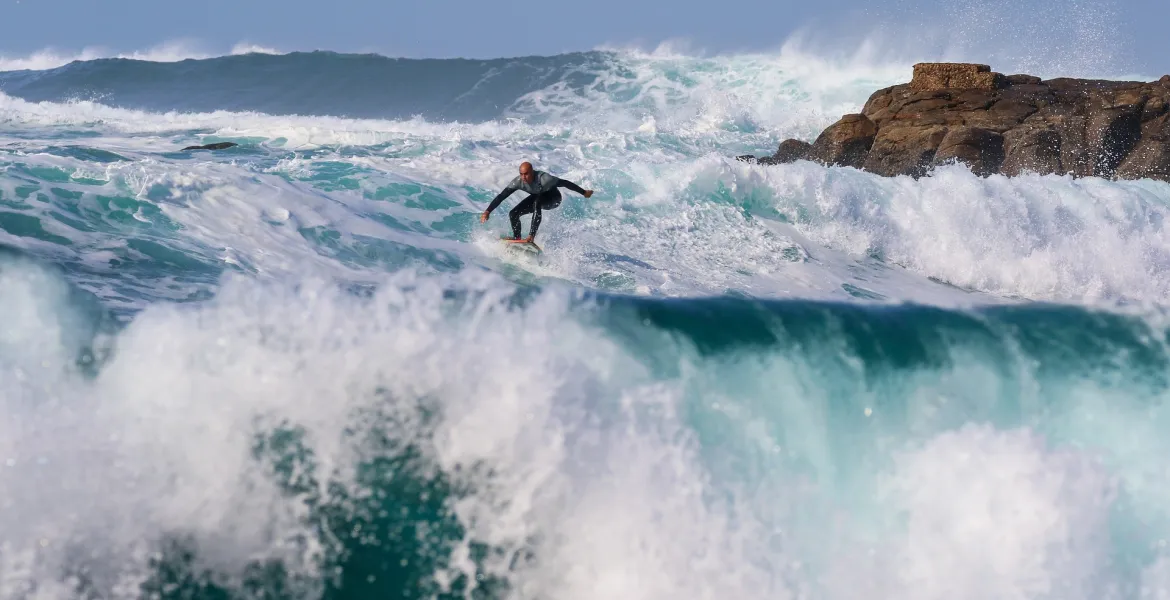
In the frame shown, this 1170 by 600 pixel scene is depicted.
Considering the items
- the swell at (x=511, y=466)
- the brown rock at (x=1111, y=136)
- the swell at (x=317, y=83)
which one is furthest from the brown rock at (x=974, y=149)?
the swell at (x=317, y=83)

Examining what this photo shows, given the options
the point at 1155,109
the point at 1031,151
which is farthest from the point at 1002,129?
the point at 1155,109

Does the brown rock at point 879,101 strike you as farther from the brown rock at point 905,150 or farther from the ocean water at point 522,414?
the ocean water at point 522,414

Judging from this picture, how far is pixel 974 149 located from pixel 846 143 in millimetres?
2490

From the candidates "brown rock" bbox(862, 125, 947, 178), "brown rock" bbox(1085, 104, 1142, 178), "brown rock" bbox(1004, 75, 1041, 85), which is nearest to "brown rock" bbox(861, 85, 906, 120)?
"brown rock" bbox(862, 125, 947, 178)

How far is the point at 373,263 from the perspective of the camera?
9.33 m

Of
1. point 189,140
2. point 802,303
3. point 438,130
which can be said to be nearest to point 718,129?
point 438,130

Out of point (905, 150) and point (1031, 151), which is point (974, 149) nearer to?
point (1031, 151)

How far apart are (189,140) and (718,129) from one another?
50.2ft

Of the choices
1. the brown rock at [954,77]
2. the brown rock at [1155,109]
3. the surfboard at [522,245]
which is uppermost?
the brown rock at [954,77]

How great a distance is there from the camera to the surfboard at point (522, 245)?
1020cm

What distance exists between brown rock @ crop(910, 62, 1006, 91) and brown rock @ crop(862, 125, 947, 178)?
1.96 meters

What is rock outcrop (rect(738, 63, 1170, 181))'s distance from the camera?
17.7 meters

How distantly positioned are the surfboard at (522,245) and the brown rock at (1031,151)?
37.4 feet

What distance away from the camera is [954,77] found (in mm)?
19906
